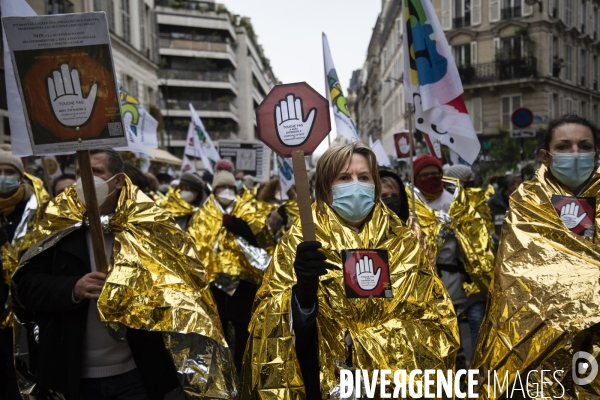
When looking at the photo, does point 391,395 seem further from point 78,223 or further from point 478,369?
point 78,223

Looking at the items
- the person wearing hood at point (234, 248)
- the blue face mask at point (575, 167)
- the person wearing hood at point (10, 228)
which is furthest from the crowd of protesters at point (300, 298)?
the person wearing hood at point (234, 248)

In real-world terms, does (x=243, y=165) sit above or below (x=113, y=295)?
above

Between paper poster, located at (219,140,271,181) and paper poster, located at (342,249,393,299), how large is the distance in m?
8.06

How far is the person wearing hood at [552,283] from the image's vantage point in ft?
8.55

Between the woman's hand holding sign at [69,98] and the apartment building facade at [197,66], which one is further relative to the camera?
the apartment building facade at [197,66]

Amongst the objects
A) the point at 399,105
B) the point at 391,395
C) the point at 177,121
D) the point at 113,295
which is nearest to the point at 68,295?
the point at 113,295

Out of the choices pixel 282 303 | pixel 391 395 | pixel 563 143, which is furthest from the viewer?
pixel 563 143

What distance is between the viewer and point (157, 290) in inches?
114

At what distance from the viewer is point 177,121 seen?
55.7m

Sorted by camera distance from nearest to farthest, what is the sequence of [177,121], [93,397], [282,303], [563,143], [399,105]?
1. [282,303]
2. [93,397]
3. [563,143]
4. [399,105]
5. [177,121]

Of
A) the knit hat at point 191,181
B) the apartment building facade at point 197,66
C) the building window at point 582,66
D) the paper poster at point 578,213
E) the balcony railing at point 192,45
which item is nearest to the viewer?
the paper poster at point 578,213

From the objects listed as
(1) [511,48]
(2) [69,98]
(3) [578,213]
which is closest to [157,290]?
(2) [69,98]

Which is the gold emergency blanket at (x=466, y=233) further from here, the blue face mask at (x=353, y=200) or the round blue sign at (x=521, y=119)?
the round blue sign at (x=521, y=119)

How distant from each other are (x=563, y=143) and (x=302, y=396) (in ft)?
6.35
